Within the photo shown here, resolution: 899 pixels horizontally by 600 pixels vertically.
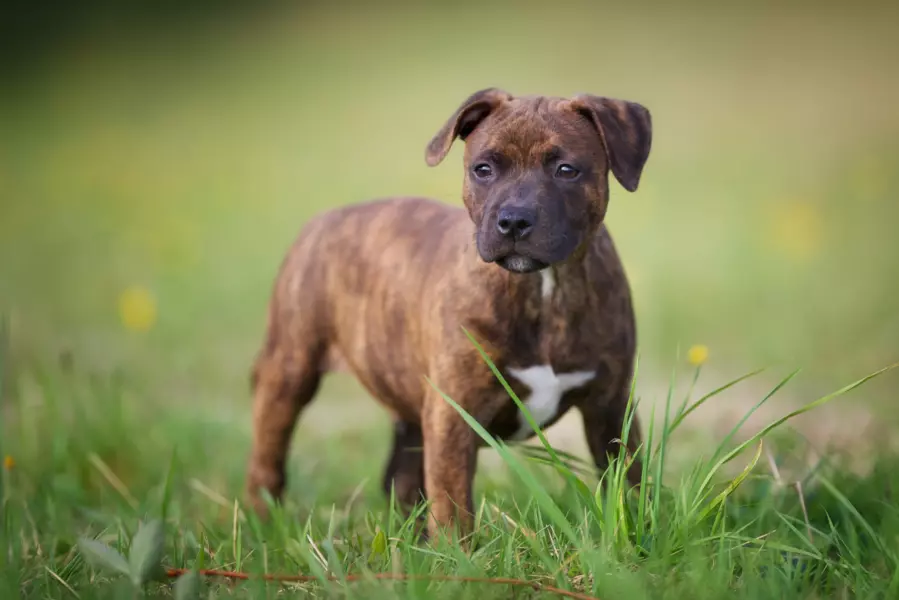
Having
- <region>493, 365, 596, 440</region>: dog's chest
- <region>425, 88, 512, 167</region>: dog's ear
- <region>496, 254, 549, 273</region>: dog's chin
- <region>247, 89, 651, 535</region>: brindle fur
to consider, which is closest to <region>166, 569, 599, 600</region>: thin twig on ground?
<region>247, 89, 651, 535</region>: brindle fur

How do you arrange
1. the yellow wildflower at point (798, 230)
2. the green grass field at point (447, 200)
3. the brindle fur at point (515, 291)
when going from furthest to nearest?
the yellow wildflower at point (798, 230) < the brindle fur at point (515, 291) < the green grass field at point (447, 200)

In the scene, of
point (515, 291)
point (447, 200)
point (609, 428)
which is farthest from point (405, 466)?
point (447, 200)

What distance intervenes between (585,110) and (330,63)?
36.9 ft

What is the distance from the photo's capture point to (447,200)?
9.26 m

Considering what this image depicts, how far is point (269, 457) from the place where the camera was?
4.71m

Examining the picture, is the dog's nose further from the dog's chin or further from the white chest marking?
the white chest marking

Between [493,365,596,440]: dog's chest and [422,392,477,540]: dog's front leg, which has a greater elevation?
[493,365,596,440]: dog's chest

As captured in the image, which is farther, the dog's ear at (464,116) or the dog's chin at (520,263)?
the dog's ear at (464,116)

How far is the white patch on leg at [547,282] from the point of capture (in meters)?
3.66

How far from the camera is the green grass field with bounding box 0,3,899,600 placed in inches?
125

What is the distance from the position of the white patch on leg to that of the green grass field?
0.47m

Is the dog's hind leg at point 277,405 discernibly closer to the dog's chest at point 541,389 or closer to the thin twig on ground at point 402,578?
the dog's chest at point 541,389

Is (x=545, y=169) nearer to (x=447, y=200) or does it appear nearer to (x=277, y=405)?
(x=277, y=405)

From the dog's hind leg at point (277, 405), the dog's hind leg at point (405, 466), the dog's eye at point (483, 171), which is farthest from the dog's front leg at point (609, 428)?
the dog's hind leg at point (277, 405)
